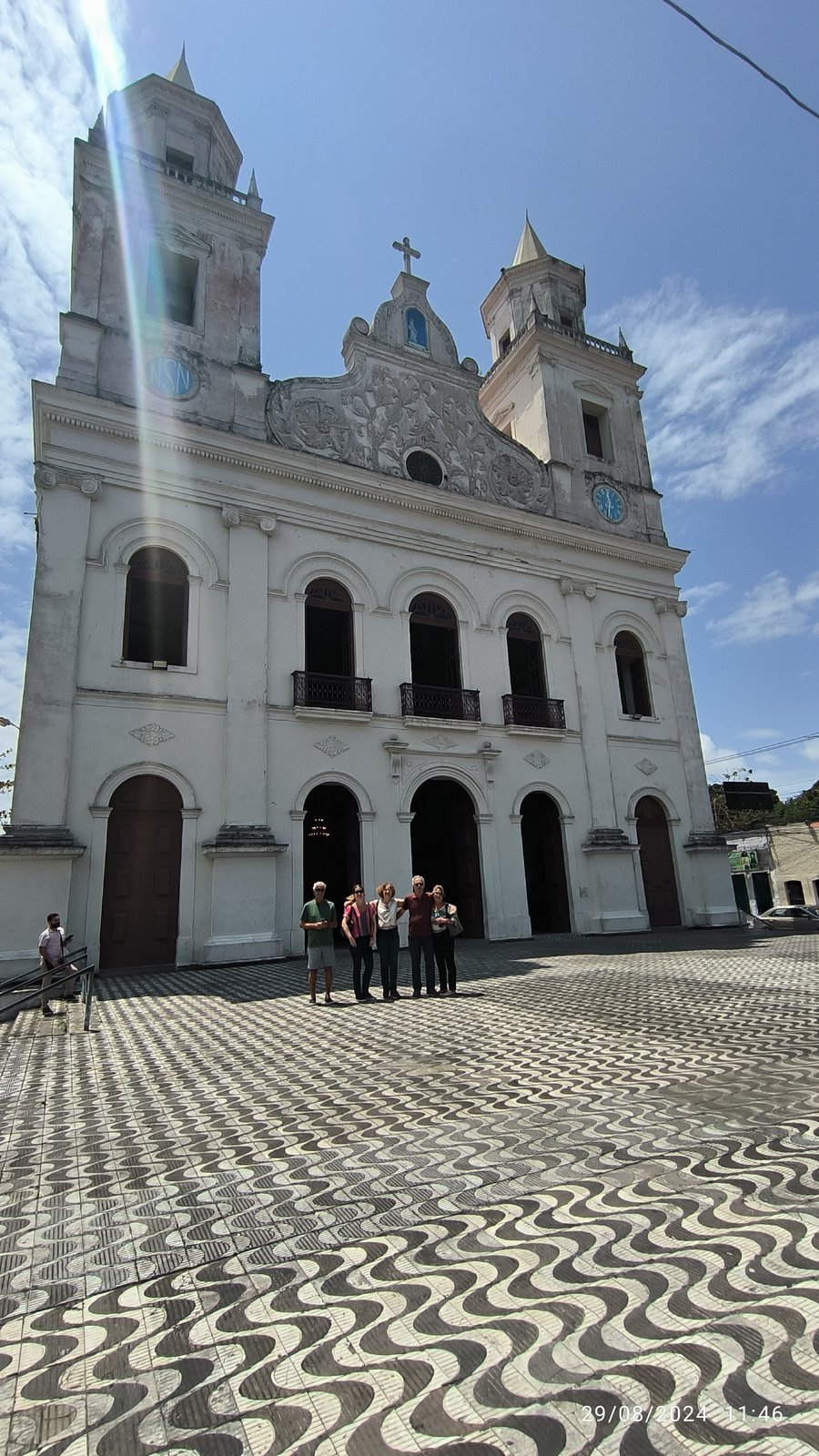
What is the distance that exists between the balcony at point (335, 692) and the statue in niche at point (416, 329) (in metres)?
8.80

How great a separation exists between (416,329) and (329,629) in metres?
7.59

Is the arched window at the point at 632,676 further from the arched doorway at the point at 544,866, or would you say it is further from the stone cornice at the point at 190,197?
the stone cornice at the point at 190,197

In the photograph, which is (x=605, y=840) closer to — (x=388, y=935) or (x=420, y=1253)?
(x=388, y=935)

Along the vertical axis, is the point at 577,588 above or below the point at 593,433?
below

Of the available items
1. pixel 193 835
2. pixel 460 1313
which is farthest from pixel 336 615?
pixel 460 1313

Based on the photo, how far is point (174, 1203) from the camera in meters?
2.65

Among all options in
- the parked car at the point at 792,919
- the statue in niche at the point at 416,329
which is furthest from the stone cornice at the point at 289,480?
the parked car at the point at 792,919

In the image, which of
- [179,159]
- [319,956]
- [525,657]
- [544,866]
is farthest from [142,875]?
[179,159]

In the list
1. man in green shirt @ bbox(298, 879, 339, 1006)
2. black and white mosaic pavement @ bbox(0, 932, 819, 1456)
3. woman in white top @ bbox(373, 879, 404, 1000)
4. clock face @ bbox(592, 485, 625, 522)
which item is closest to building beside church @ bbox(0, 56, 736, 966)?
clock face @ bbox(592, 485, 625, 522)

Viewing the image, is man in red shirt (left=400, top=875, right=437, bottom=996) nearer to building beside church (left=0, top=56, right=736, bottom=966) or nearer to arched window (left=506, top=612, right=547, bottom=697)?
building beside church (left=0, top=56, right=736, bottom=966)

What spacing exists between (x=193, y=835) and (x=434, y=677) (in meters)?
7.67

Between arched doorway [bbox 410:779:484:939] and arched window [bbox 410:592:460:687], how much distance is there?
2495 millimetres

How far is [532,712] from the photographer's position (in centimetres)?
1551

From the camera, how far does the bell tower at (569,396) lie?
1844cm
